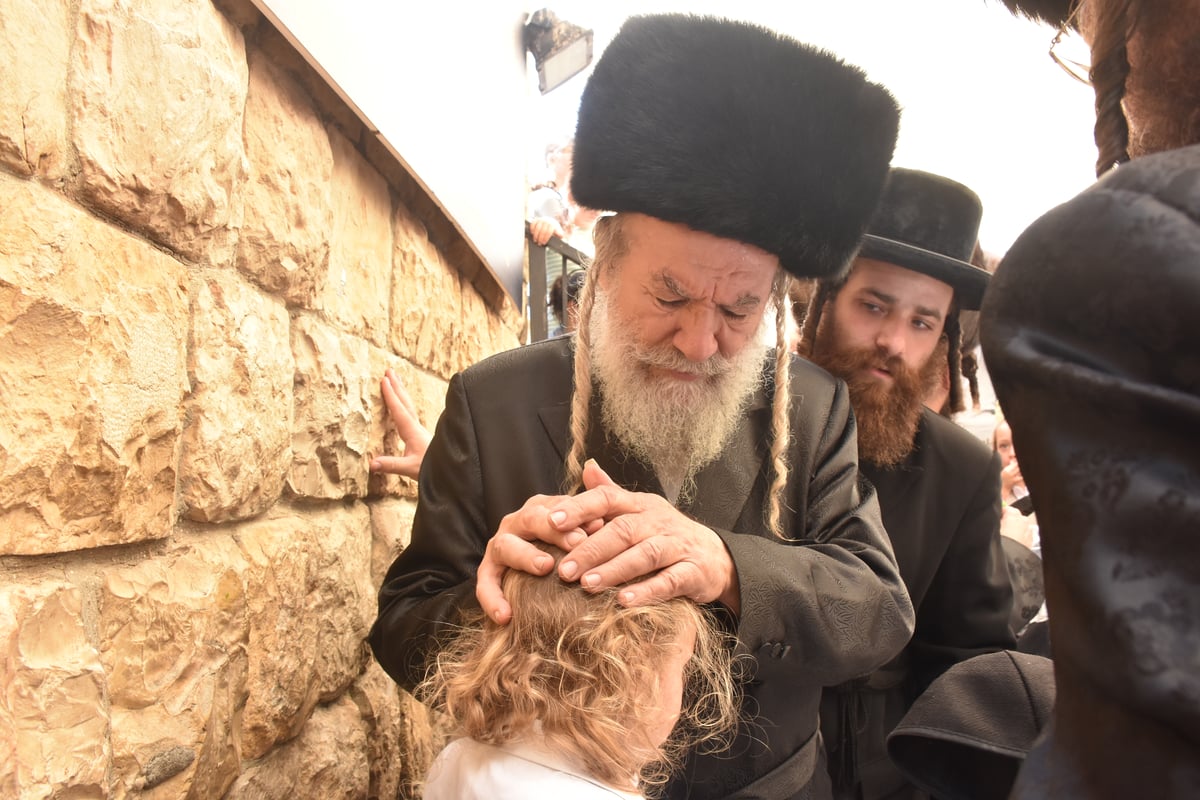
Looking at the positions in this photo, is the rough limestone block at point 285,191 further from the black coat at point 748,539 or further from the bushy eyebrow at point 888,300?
the bushy eyebrow at point 888,300

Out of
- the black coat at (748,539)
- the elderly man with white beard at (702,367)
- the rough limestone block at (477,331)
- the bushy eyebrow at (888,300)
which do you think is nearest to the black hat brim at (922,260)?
the bushy eyebrow at (888,300)

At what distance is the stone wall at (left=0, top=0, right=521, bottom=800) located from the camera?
1021 millimetres

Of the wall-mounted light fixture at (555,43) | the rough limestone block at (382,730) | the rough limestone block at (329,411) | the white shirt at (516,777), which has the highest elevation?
the wall-mounted light fixture at (555,43)

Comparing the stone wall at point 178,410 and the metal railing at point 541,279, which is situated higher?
the metal railing at point 541,279

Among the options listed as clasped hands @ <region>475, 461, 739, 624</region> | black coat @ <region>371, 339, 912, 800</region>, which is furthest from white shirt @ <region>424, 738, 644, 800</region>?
black coat @ <region>371, 339, 912, 800</region>

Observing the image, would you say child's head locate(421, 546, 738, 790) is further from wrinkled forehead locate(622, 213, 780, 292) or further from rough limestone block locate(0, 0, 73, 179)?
rough limestone block locate(0, 0, 73, 179)

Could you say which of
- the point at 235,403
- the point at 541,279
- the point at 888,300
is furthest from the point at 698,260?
the point at 541,279

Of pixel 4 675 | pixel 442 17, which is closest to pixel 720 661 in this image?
pixel 4 675

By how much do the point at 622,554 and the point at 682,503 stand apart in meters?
0.65

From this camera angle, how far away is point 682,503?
2.10 meters

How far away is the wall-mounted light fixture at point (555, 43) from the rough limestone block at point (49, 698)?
5.20m

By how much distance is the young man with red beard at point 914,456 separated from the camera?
95.7 inches

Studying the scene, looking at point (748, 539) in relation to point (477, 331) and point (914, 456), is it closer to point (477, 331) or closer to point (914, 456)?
point (914, 456)

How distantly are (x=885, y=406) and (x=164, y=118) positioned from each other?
2092mm
